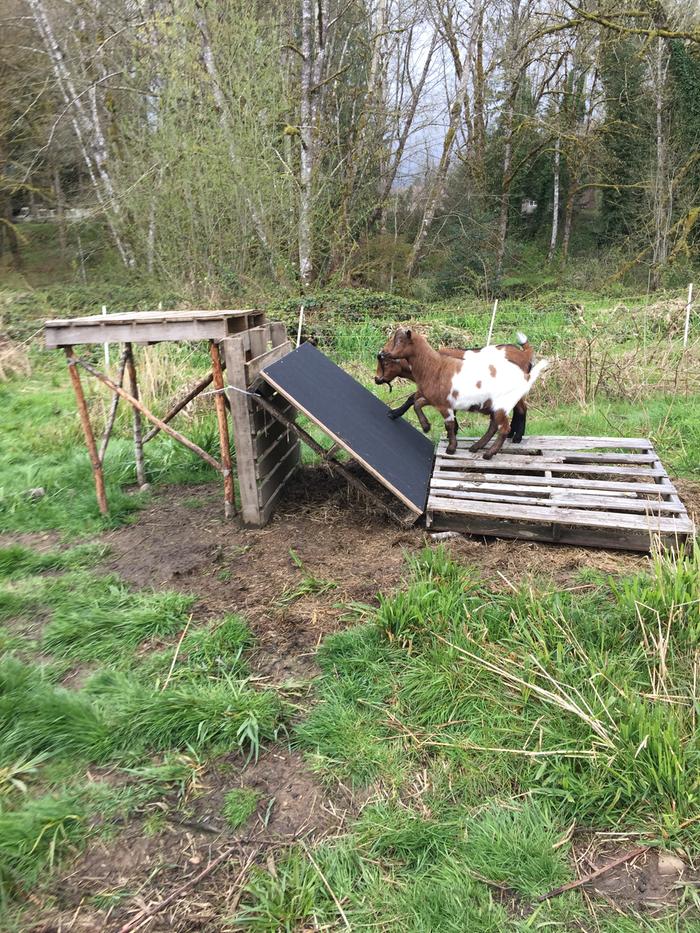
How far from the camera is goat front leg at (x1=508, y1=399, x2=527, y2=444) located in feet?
16.6

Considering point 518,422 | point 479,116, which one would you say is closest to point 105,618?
point 518,422

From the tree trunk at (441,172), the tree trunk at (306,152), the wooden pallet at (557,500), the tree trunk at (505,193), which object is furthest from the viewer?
the tree trunk at (505,193)

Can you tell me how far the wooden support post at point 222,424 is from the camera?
14.6 ft

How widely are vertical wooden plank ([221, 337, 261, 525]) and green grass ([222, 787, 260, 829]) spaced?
2414 mm

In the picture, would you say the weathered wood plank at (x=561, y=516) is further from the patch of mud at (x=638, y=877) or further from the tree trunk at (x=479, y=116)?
the tree trunk at (x=479, y=116)

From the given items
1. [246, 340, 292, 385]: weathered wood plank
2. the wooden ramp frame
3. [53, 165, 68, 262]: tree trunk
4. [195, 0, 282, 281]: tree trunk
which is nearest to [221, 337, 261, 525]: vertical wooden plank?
the wooden ramp frame

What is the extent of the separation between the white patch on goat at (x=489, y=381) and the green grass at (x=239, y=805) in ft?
10.1

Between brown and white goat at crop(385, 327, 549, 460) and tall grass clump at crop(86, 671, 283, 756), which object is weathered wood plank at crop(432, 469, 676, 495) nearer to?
brown and white goat at crop(385, 327, 549, 460)

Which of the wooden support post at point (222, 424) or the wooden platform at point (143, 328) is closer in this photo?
the wooden platform at point (143, 328)

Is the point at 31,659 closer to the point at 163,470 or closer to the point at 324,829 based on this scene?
the point at 324,829

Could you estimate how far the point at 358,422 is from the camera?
4.60 metres

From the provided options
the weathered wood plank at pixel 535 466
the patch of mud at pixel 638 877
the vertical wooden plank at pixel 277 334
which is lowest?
the patch of mud at pixel 638 877

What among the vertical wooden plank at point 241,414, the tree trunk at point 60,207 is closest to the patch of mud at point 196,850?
the vertical wooden plank at point 241,414

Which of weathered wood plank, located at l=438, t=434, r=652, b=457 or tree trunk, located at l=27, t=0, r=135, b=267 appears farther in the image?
tree trunk, located at l=27, t=0, r=135, b=267
